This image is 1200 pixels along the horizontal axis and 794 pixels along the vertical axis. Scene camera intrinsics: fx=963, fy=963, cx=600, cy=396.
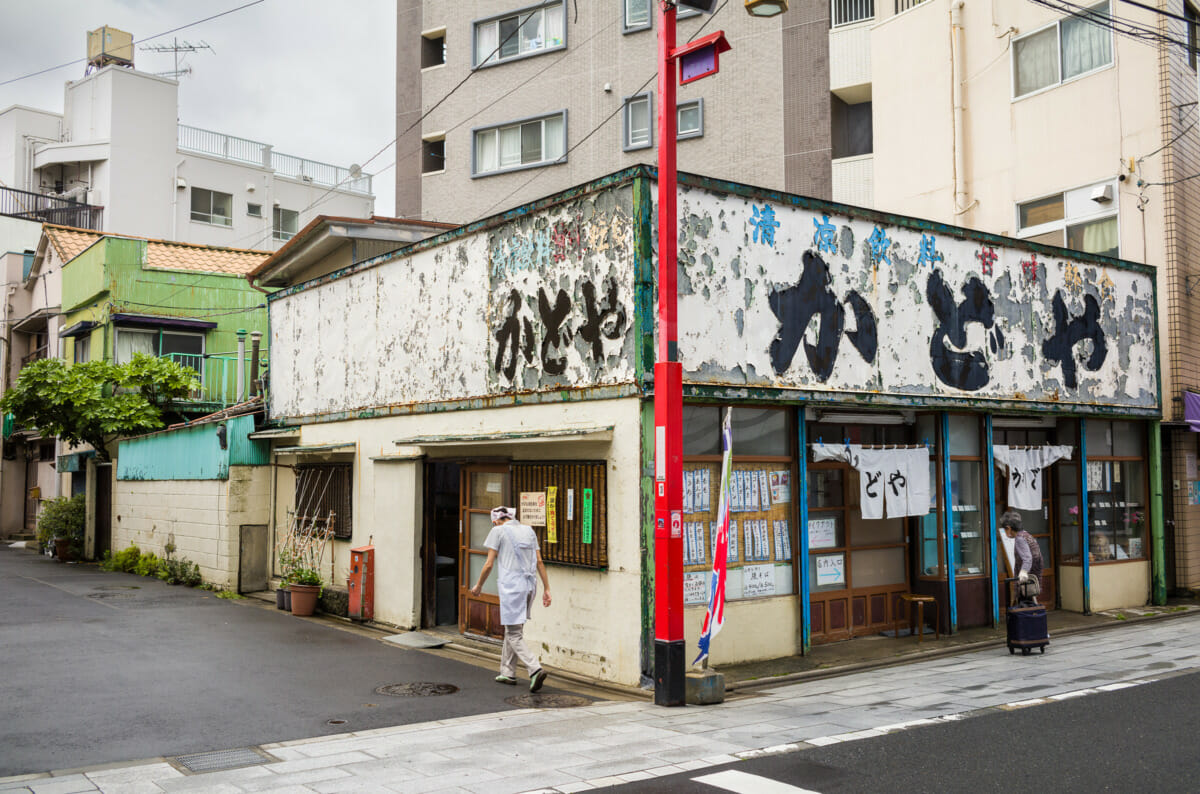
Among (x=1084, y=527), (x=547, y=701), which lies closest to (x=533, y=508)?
(x=547, y=701)

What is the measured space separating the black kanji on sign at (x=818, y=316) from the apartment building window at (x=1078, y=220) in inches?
278

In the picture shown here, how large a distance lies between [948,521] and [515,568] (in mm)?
6473

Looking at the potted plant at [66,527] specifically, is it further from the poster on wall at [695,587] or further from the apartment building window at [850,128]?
the apartment building window at [850,128]

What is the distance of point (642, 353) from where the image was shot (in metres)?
10.2

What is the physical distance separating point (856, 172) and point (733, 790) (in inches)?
739

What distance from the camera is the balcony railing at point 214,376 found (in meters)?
26.7

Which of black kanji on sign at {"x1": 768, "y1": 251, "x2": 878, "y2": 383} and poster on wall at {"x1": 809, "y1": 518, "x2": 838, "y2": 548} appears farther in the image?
poster on wall at {"x1": 809, "y1": 518, "x2": 838, "y2": 548}

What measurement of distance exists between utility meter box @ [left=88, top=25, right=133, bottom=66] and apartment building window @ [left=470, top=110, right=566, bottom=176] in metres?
23.4

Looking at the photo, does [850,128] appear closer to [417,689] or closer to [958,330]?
[958,330]

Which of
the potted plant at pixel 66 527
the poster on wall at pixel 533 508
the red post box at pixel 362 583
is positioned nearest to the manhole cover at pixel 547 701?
the poster on wall at pixel 533 508

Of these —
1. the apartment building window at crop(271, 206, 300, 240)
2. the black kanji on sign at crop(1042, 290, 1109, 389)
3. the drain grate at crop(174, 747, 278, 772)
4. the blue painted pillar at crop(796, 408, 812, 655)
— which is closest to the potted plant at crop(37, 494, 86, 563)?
the drain grate at crop(174, 747, 278, 772)

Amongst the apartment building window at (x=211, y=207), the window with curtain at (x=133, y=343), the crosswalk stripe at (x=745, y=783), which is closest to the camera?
the crosswalk stripe at (x=745, y=783)

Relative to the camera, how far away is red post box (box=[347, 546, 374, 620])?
14742mm

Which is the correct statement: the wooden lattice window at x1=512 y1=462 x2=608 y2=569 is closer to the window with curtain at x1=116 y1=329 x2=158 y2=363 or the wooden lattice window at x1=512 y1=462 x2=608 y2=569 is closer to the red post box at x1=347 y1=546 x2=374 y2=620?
the red post box at x1=347 y1=546 x2=374 y2=620
